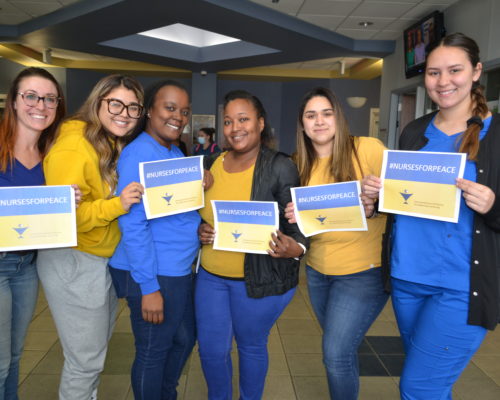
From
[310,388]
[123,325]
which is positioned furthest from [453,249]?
[123,325]

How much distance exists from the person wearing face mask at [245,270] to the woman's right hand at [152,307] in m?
0.26

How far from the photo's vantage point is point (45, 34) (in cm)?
707

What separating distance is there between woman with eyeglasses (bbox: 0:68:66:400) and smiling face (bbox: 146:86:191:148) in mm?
417

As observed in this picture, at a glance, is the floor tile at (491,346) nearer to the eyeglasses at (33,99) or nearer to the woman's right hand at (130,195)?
the woman's right hand at (130,195)

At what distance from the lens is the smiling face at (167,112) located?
174 centimetres

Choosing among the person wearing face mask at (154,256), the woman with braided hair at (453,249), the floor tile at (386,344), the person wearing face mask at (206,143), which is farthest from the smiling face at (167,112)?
the person wearing face mask at (206,143)

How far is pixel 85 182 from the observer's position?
63.2 inches

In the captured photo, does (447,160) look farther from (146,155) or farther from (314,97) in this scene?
(146,155)

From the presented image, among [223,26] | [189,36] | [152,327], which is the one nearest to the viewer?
[152,327]

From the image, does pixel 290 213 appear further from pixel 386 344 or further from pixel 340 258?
pixel 386 344

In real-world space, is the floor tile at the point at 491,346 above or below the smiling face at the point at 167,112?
below

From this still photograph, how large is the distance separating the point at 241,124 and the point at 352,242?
0.71m

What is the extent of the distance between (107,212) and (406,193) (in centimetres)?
112

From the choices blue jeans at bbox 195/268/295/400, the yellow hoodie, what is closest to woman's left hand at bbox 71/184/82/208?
the yellow hoodie
